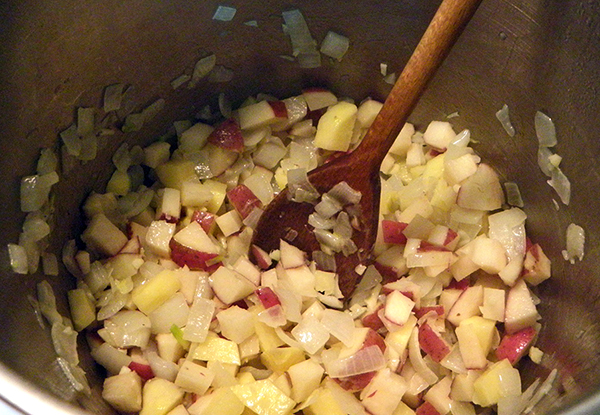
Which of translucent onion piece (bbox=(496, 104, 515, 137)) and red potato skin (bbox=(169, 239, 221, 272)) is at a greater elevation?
translucent onion piece (bbox=(496, 104, 515, 137))

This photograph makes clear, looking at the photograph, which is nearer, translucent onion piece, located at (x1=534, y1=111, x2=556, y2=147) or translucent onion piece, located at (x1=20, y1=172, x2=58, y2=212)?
translucent onion piece, located at (x1=20, y1=172, x2=58, y2=212)

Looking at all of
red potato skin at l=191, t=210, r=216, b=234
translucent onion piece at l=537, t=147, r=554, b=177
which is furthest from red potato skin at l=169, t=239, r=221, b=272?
translucent onion piece at l=537, t=147, r=554, b=177

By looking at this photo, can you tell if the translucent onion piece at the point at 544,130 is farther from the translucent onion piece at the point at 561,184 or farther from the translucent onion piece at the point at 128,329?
the translucent onion piece at the point at 128,329

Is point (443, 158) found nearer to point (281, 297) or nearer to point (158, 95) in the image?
point (281, 297)

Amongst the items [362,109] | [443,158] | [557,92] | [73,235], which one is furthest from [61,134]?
[557,92]

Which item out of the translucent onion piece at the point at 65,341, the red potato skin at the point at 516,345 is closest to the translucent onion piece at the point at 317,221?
the red potato skin at the point at 516,345

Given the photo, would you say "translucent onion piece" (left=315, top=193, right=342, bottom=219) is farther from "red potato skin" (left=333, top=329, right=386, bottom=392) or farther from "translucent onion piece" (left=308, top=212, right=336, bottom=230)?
"red potato skin" (left=333, top=329, right=386, bottom=392)
